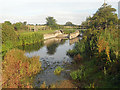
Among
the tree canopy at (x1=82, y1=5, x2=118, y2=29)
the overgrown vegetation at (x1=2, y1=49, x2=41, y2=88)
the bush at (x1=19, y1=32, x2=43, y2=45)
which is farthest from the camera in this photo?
the bush at (x1=19, y1=32, x2=43, y2=45)

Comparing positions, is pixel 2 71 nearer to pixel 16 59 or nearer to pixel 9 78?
pixel 9 78

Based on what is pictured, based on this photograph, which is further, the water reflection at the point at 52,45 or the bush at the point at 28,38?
the bush at the point at 28,38

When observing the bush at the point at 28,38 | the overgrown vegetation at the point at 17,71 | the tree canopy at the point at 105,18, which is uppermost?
the tree canopy at the point at 105,18

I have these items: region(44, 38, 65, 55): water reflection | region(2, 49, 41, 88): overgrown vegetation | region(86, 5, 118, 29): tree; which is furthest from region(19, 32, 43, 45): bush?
region(2, 49, 41, 88): overgrown vegetation

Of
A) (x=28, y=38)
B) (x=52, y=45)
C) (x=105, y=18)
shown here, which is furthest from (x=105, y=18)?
(x=28, y=38)

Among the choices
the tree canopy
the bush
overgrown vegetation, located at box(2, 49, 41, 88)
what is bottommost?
overgrown vegetation, located at box(2, 49, 41, 88)

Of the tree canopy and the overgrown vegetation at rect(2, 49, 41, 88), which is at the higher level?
the tree canopy

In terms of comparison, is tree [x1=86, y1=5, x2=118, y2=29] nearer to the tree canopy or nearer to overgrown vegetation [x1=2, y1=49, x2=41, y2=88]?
the tree canopy

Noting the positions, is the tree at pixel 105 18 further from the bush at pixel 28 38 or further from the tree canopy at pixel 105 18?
the bush at pixel 28 38

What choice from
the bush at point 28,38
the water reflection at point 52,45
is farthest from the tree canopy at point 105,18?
the bush at point 28,38

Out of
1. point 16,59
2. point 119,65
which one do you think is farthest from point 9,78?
point 119,65

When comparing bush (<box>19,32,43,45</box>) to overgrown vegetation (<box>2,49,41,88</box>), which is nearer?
overgrown vegetation (<box>2,49,41,88</box>)

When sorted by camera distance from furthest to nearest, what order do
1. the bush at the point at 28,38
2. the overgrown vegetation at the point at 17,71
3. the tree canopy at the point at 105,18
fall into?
the bush at the point at 28,38 → the tree canopy at the point at 105,18 → the overgrown vegetation at the point at 17,71

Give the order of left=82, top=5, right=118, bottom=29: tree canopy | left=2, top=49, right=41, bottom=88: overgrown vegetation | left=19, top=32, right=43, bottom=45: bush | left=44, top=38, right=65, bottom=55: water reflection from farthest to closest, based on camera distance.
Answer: left=19, top=32, right=43, bottom=45: bush → left=44, top=38, right=65, bottom=55: water reflection → left=82, top=5, right=118, bottom=29: tree canopy → left=2, top=49, right=41, bottom=88: overgrown vegetation
